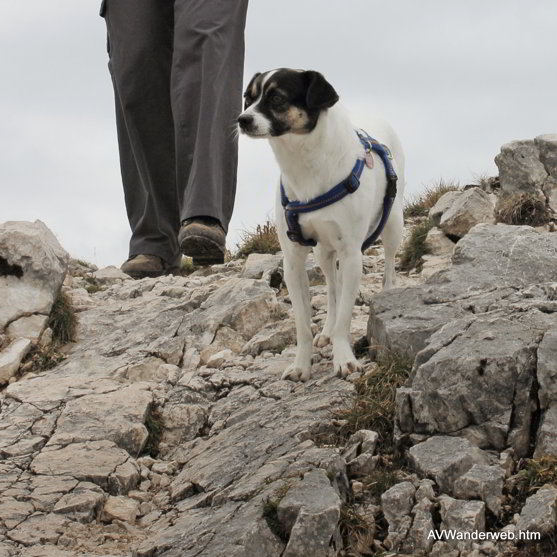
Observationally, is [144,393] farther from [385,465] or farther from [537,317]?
[537,317]

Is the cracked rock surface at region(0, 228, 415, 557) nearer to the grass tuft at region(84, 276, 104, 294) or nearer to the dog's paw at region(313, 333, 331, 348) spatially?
the dog's paw at region(313, 333, 331, 348)

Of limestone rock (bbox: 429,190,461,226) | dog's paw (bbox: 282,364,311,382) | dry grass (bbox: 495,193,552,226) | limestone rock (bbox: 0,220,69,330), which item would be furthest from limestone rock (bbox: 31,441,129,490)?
dry grass (bbox: 495,193,552,226)

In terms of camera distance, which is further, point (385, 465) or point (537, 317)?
point (537, 317)

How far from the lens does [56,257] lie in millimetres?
7457

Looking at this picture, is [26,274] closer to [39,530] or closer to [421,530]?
[39,530]

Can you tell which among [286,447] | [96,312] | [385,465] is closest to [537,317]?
[385,465]

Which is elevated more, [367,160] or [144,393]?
[367,160]

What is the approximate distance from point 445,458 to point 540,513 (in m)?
0.56

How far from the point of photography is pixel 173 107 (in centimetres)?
732

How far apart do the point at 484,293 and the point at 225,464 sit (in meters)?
1.85

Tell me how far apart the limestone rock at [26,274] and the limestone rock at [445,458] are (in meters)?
3.75

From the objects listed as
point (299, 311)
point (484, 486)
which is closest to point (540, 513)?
point (484, 486)

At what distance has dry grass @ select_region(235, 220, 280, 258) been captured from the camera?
30.6 feet

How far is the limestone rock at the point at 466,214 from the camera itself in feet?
28.5
